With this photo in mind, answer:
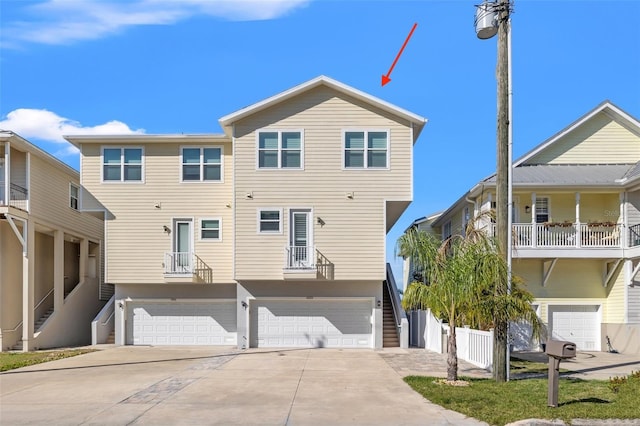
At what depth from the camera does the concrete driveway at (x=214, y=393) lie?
360 inches

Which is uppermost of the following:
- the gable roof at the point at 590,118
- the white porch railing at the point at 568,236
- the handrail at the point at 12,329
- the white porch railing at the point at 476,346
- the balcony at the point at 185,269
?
the gable roof at the point at 590,118

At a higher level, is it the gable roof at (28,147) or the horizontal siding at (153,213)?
the gable roof at (28,147)

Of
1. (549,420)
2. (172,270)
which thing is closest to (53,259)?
(172,270)

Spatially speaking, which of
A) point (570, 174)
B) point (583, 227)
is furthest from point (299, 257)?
point (570, 174)

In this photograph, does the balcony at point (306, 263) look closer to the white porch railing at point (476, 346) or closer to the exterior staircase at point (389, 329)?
the exterior staircase at point (389, 329)

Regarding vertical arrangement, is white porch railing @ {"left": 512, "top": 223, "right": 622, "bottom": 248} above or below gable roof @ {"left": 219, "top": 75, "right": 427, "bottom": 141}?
below

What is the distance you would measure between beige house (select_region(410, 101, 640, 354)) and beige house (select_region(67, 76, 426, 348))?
4.36 meters

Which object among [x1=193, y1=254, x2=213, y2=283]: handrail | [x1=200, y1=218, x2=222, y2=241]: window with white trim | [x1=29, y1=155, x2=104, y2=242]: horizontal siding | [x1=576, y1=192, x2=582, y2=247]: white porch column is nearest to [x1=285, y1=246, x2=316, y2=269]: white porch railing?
[x1=200, y1=218, x2=222, y2=241]: window with white trim

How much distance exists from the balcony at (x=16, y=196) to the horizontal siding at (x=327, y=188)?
7.94 meters

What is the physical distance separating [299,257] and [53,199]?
35.4 feet

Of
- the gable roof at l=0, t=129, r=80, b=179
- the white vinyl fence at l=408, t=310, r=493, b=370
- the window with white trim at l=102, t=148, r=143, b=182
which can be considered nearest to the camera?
the white vinyl fence at l=408, t=310, r=493, b=370

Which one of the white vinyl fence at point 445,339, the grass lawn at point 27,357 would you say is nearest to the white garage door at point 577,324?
the white vinyl fence at point 445,339

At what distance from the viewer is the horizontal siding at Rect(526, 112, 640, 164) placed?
22750 millimetres

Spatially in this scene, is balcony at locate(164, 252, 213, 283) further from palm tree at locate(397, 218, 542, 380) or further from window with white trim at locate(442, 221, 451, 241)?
window with white trim at locate(442, 221, 451, 241)
